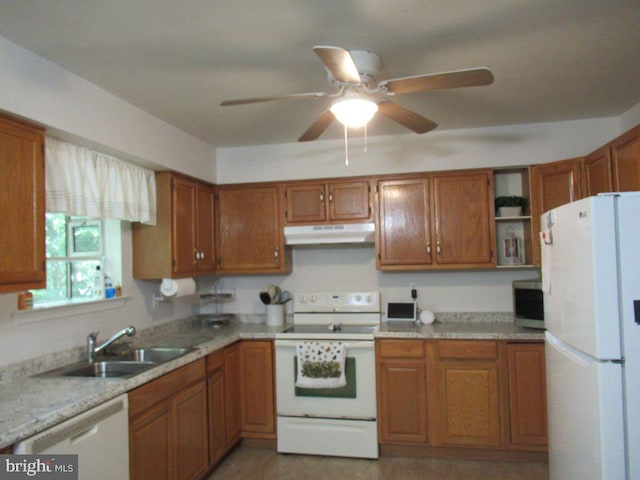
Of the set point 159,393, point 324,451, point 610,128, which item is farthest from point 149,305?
point 610,128

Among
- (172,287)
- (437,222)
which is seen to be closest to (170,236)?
(172,287)

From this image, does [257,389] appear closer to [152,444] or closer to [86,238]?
[152,444]

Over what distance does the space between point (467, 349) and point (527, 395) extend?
49 cm

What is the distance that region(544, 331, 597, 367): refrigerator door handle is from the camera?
1657 mm

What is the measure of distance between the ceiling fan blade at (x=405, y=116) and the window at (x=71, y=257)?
196cm

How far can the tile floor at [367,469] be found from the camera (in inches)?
116

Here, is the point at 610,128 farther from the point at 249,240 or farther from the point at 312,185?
the point at 249,240

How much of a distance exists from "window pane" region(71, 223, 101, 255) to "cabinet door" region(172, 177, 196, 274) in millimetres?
498

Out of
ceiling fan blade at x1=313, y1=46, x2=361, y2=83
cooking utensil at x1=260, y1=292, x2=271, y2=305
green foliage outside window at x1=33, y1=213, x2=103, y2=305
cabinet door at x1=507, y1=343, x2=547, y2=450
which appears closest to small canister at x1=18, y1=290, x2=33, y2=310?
green foliage outside window at x1=33, y1=213, x2=103, y2=305

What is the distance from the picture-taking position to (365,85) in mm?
2020

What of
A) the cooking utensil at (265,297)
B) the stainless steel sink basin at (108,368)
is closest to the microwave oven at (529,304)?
the cooking utensil at (265,297)

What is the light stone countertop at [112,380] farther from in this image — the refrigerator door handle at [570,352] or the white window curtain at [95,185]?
the refrigerator door handle at [570,352]

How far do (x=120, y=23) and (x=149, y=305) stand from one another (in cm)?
208

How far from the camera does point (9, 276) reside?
190 centimetres
